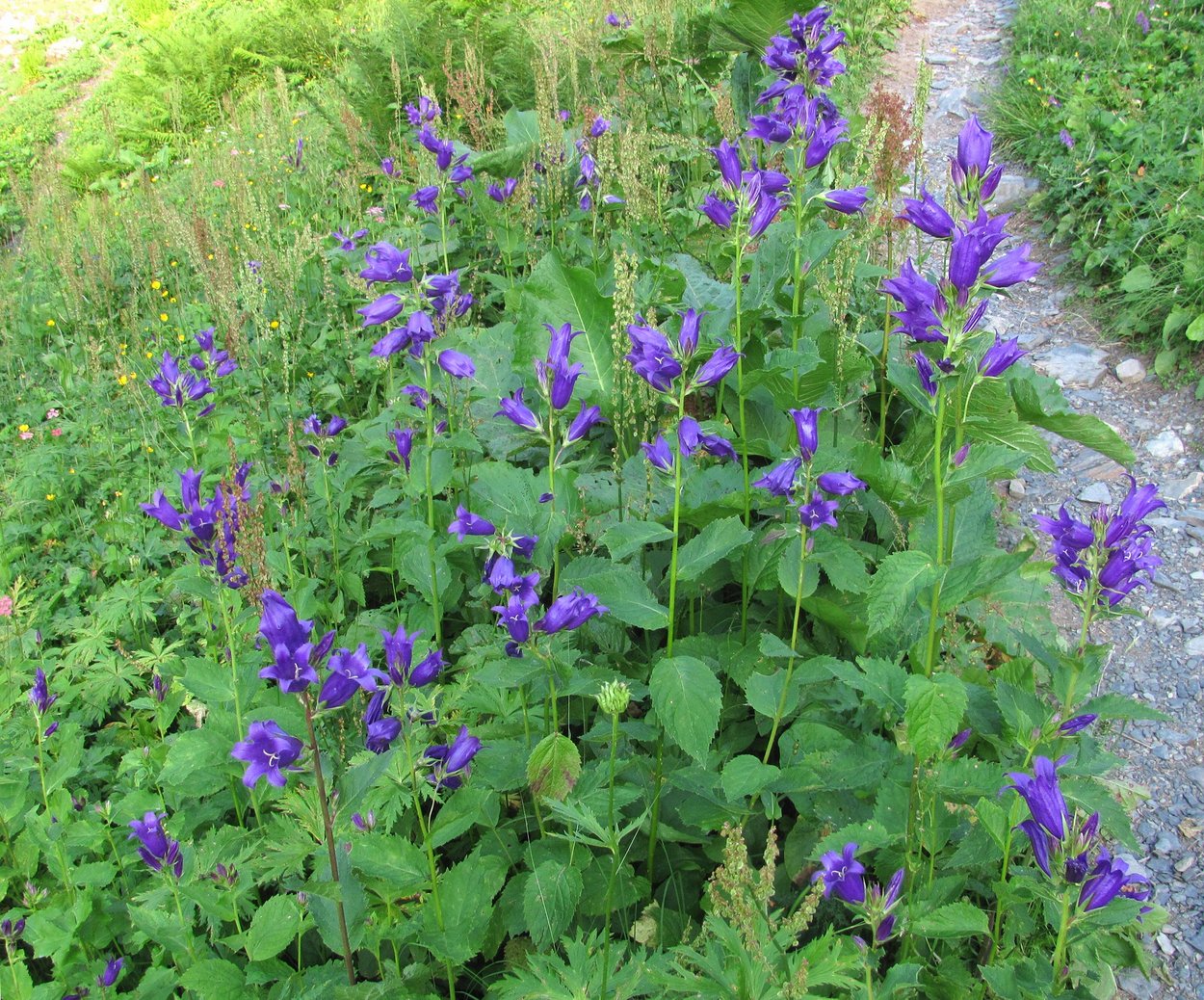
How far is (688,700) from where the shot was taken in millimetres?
2121

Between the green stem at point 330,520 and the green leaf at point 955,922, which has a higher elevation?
the green stem at point 330,520

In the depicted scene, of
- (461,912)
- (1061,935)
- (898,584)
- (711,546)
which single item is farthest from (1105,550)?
(461,912)

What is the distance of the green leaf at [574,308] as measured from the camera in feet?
11.7

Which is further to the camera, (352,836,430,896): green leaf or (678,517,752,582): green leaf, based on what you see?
(678,517,752,582): green leaf

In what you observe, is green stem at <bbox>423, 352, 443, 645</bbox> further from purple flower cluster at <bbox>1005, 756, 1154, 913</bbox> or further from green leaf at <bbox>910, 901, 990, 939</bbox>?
purple flower cluster at <bbox>1005, 756, 1154, 913</bbox>

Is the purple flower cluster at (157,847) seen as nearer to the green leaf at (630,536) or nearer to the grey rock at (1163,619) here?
the green leaf at (630,536)

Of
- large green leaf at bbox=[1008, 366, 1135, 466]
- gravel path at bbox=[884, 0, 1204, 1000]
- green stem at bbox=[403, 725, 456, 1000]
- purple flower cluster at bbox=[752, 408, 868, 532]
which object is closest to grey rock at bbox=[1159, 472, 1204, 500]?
gravel path at bbox=[884, 0, 1204, 1000]

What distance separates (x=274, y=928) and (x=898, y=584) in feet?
4.91

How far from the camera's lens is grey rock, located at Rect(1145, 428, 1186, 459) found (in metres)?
4.00

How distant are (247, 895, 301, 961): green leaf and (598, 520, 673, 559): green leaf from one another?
41.4 inches

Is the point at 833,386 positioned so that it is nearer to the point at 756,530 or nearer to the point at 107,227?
the point at 756,530

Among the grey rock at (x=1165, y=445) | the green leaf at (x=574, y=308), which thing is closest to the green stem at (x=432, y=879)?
the green leaf at (x=574, y=308)

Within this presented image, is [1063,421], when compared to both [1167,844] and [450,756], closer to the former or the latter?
[1167,844]

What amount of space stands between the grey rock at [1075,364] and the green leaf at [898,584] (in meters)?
2.92
